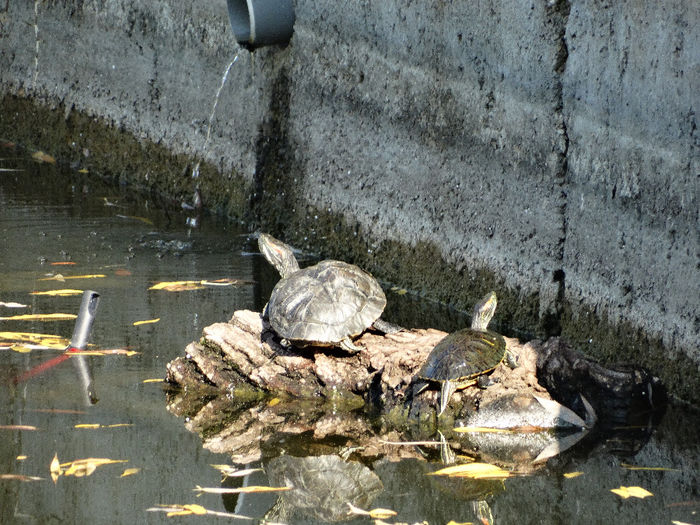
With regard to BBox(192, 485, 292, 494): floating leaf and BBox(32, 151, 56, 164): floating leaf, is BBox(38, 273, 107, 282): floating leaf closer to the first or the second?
BBox(192, 485, 292, 494): floating leaf

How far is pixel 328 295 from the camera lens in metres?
4.72

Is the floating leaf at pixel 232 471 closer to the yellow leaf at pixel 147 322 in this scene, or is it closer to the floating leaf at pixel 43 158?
the yellow leaf at pixel 147 322

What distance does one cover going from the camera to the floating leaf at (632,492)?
3609 mm

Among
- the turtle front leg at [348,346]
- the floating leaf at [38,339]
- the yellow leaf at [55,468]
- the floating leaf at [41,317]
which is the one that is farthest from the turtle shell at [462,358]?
the floating leaf at [41,317]

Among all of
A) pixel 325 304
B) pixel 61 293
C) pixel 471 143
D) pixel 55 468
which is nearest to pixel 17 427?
pixel 55 468

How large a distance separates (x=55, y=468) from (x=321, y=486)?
0.92 meters

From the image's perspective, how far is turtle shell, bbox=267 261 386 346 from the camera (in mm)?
4570

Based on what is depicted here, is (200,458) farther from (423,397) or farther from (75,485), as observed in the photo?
(423,397)

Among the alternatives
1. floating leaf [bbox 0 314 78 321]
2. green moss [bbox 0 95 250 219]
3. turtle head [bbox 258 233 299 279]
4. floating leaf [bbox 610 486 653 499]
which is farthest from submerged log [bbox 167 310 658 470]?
green moss [bbox 0 95 250 219]

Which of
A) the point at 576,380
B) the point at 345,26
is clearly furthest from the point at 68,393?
the point at 345,26

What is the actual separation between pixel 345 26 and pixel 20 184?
3273 millimetres

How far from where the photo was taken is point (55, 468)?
3.77m

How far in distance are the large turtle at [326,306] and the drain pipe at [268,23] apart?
94.8 inches

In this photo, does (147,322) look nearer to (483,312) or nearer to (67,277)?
(67,277)
